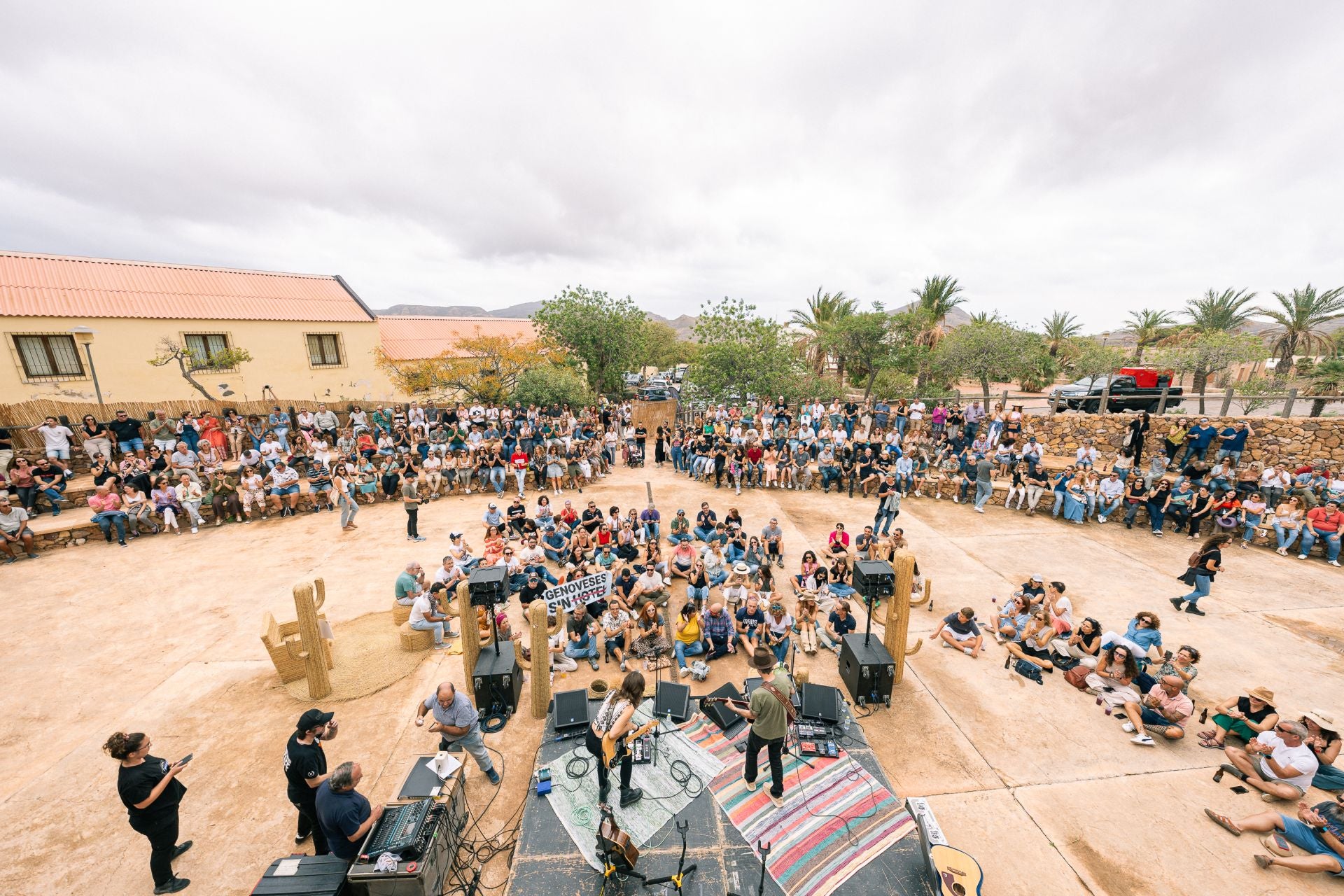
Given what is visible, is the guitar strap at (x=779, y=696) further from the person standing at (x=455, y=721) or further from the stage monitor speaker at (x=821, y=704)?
the person standing at (x=455, y=721)

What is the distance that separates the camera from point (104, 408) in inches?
589

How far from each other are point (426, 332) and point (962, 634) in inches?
1239

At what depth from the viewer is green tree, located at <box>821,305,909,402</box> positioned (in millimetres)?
26219

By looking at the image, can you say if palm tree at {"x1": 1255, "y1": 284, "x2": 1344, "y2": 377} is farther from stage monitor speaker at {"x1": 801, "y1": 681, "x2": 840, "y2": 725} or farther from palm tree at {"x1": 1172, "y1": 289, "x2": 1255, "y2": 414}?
stage monitor speaker at {"x1": 801, "y1": 681, "x2": 840, "y2": 725}

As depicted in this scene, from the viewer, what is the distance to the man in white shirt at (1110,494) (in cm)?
1260

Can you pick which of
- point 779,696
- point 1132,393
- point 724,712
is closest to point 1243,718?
point 779,696

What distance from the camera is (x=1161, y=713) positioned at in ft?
19.5

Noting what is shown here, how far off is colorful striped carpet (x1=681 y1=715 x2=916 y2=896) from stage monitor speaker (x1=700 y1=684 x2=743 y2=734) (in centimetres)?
29

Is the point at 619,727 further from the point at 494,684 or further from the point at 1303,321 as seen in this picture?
the point at 1303,321

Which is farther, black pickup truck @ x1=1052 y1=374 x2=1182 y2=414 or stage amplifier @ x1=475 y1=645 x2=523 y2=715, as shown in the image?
black pickup truck @ x1=1052 y1=374 x2=1182 y2=414

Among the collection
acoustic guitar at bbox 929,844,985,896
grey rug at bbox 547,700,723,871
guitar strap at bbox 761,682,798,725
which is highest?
guitar strap at bbox 761,682,798,725

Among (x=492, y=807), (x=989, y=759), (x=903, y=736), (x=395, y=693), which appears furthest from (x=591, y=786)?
(x=989, y=759)

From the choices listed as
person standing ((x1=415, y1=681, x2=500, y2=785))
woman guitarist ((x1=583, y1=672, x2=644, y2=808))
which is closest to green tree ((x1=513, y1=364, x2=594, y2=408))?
person standing ((x1=415, y1=681, x2=500, y2=785))

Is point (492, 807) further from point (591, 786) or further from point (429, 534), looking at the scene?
point (429, 534)
